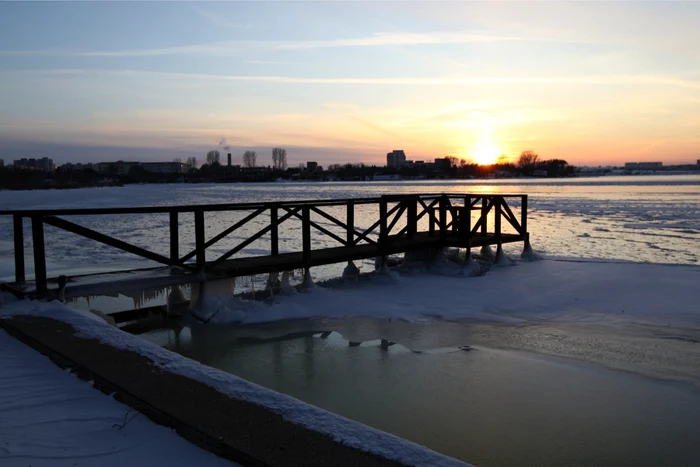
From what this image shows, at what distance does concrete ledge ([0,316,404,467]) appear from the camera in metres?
3.21

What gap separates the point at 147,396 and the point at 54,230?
63.2 feet

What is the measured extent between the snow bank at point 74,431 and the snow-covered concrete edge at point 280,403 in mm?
636

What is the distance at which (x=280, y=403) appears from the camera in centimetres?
398

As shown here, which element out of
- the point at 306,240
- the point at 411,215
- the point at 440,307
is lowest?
the point at 440,307

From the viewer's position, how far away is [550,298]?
9969 mm

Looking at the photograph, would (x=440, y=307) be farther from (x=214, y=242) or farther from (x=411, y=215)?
(x=411, y=215)

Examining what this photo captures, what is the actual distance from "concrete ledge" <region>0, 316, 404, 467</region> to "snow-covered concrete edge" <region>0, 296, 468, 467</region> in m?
0.07

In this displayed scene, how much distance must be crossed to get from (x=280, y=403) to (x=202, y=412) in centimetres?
55

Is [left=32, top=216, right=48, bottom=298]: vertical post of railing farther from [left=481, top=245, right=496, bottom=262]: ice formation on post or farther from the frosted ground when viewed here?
[left=481, top=245, right=496, bottom=262]: ice formation on post

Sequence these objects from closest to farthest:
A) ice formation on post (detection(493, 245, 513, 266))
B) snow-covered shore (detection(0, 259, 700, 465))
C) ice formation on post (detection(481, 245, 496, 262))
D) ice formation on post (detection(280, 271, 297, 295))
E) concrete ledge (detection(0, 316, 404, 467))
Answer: concrete ledge (detection(0, 316, 404, 467)) → snow-covered shore (detection(0, 259, 700, 465)) → ice formation on post (detection(280, 271, 297, 295)) → ice formation on post (detection(493, 245, 513, 266)) → ice formation on post (detection(481, 245, 496, 262))

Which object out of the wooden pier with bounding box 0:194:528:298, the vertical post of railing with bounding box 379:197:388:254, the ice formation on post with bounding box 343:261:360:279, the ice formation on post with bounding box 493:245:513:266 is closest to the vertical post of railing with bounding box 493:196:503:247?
the wooden pier with bounding box 0:194:528:298

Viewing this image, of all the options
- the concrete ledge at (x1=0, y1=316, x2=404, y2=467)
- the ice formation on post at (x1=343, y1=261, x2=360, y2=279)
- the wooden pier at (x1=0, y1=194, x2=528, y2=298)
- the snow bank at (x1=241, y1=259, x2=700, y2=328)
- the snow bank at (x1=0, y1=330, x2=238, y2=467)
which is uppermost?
the wooden pier at (x1=0, y1=194, x2=528, y2=298)

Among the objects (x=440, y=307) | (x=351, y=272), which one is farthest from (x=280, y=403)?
(x=351, y=272)

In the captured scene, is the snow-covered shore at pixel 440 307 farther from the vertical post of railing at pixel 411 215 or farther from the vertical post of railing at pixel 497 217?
the vertical post of railing at pixel 411 215
